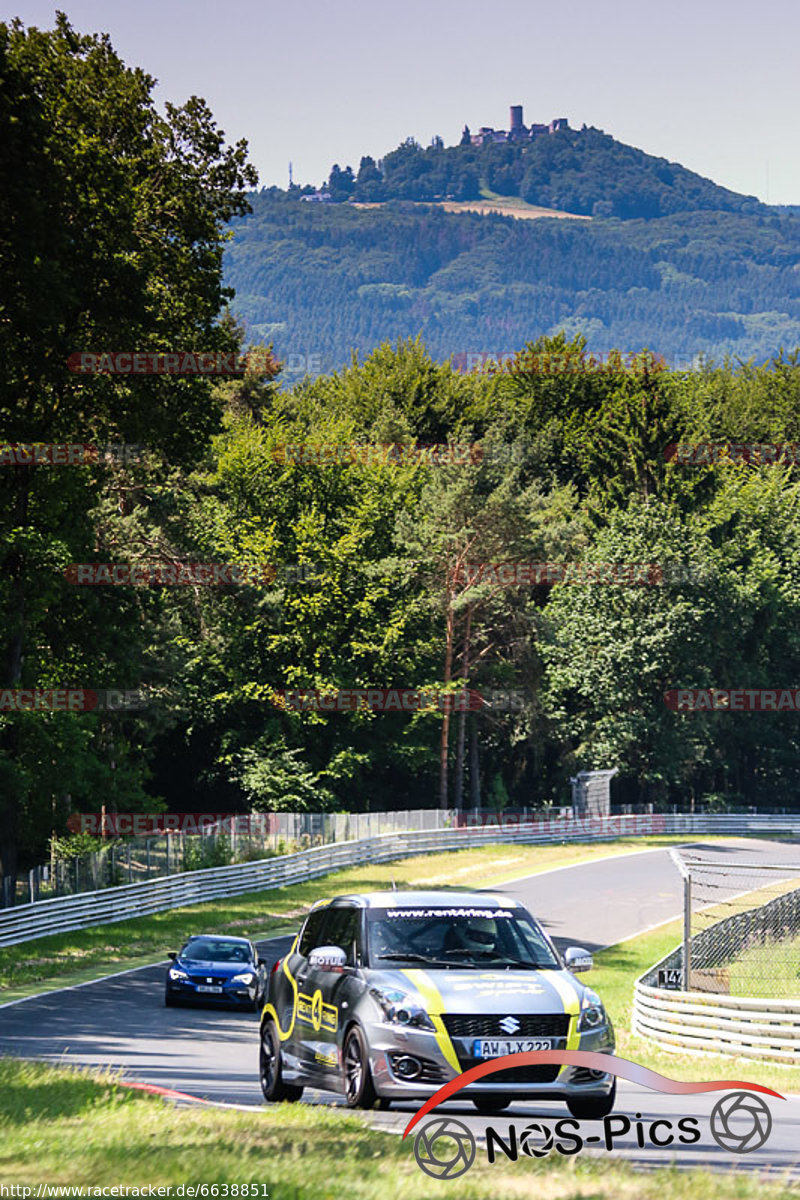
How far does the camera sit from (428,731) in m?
71.4

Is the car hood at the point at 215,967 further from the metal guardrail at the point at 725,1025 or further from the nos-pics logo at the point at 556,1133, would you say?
the nos-pics logo at the point at 556,1133

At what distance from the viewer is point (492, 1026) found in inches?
415

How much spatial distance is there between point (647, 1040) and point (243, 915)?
22036 mm

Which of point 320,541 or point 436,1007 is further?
point 320,541

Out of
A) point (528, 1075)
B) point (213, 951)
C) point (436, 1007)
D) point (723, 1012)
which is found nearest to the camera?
point (528, 1075)

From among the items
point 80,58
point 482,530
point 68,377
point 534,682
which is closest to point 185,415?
point 68,377

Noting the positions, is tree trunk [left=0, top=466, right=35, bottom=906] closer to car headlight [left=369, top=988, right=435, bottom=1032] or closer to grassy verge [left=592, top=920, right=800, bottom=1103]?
grassy verge [left=592, top=920, right=800, bottom=1103]

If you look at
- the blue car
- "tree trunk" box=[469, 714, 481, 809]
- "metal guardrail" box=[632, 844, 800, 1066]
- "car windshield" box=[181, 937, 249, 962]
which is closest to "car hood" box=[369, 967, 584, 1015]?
"metal guardrail" box=[632, 844, 800, 1066]

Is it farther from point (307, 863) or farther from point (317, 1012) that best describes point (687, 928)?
point (307, 863)

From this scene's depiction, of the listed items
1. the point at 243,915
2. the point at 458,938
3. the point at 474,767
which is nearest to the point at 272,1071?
the point at 458,938

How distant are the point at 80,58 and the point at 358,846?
30253 mm

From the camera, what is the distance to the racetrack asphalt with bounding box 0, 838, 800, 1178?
10562 mm

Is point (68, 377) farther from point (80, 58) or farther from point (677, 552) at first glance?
point (677, 552)

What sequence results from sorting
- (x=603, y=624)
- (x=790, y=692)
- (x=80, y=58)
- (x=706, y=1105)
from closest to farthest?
(x=706, y=1105) < (x=80, y=58) < (x=603, y=624) < (x=790, y=692)
